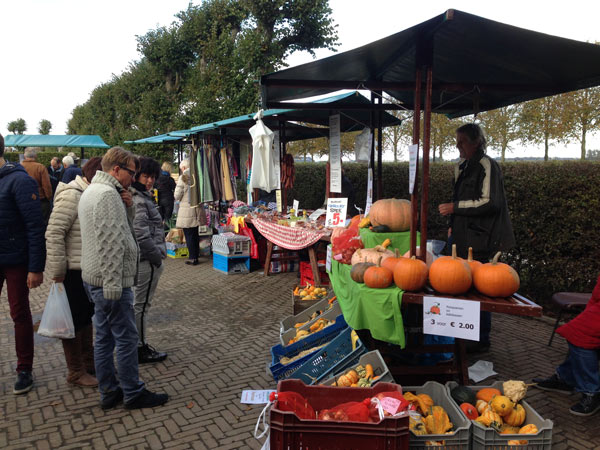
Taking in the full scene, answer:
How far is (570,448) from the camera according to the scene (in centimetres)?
318

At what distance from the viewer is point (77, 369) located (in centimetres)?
427

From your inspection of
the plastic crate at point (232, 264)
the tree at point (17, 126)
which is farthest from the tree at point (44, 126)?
the plastic crate at point (232, 264)

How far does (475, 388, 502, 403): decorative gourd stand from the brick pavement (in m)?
0.65

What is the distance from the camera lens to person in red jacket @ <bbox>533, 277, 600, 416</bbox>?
348 centimetres

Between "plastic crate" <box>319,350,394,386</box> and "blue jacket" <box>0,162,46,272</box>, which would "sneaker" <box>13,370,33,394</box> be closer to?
"blue jacket" <box>0,162,46,272</box>

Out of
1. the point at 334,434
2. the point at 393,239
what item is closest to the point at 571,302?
the point at 393,239

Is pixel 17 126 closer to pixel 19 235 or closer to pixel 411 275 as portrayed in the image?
pixel 19 235

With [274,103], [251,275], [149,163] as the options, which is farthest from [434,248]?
[251,275]

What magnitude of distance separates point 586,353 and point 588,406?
44cm

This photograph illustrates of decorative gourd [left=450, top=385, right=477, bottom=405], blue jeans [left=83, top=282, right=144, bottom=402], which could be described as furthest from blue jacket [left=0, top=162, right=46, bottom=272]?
decorative gourd [left=450, top=385, right=477, bottom=405]

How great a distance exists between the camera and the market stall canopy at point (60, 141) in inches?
831

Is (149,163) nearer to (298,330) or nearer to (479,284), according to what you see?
(298,330)

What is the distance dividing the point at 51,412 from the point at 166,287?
428 cm

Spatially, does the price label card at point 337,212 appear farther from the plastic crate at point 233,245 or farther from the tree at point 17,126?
the tree at point 17,126
